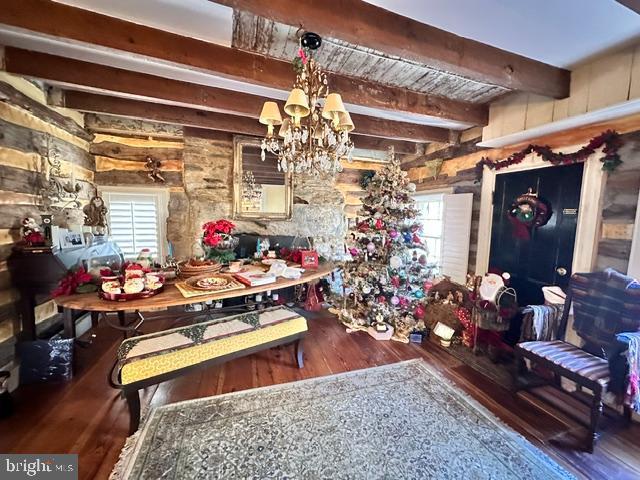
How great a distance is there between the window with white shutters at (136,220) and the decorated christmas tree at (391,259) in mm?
3000

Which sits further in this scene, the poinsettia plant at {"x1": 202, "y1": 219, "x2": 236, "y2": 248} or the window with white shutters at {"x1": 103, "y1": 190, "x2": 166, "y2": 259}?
the window with white shutters at {"x1": 103, "y1": 190, "x2": 166, "y2": 259}

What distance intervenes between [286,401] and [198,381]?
2.91ft

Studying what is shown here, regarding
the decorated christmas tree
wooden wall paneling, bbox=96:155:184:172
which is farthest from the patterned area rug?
wooden wall paneling, bbox=96:155:184:172

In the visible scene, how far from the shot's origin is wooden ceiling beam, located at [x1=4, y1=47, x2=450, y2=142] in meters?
2.08

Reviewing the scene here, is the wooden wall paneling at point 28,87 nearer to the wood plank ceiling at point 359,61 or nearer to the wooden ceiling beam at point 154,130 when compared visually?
the wooden ceiling beam at point 154,130

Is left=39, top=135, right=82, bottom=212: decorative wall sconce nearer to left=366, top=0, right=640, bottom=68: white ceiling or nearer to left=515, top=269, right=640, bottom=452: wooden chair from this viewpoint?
left=366, top=0, right=640, bottom=68: white ceiling

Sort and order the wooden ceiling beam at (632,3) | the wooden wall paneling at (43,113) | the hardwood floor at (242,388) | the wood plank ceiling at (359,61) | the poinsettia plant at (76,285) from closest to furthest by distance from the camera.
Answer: the wooden ceiling beam at (632,3)
the hardwood floor at (242,388)
the wood plank ceiling at (359,61)
the poinsettia plant at (76,285)
the wooden wall paneling at (43,113)

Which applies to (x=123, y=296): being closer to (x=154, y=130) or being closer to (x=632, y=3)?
(x=154, y=130)

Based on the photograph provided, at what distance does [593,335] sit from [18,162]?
5135mm

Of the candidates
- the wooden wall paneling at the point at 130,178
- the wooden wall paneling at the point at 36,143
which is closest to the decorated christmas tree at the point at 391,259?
the wooden wall paneling at the point at 130,178

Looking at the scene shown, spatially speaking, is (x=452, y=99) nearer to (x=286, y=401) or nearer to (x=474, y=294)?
(x=474, y=294)

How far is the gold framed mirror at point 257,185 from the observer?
395cm

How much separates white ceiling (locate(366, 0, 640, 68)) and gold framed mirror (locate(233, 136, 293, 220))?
2730mm

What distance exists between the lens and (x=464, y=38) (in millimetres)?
1838
